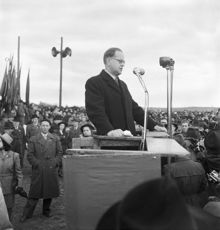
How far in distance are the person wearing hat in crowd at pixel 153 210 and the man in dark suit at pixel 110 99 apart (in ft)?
6.82

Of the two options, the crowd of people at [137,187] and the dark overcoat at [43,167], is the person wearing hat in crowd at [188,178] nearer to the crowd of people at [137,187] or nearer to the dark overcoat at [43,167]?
the crowd of people at [137,187]

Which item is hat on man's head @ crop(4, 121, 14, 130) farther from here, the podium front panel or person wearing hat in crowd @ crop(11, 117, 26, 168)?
the podium front panel

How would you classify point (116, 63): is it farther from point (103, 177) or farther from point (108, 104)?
point (103, 177)

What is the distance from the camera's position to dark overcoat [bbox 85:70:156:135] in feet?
12.1

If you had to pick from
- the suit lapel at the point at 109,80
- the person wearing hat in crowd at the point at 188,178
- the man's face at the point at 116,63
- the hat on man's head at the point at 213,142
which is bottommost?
the person wearing hat in crowd at the point at 188,178

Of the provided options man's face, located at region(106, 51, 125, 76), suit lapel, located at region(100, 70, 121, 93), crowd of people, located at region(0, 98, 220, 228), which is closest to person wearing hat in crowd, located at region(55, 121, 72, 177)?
crowd of people, located at region(0, 98, 220, 228)

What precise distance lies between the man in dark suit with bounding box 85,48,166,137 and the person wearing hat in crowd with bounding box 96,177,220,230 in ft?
6.82

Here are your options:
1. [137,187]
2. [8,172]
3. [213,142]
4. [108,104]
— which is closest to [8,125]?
[8,172]

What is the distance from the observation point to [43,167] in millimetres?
8172

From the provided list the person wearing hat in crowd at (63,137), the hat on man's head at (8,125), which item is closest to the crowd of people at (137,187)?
the person wearing hat in crowd at (63,137)

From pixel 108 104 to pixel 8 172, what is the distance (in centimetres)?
342

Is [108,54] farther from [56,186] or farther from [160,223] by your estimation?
[56,186]

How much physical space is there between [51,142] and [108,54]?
16.0 feet

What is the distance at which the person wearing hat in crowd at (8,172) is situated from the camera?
6.76 metres
